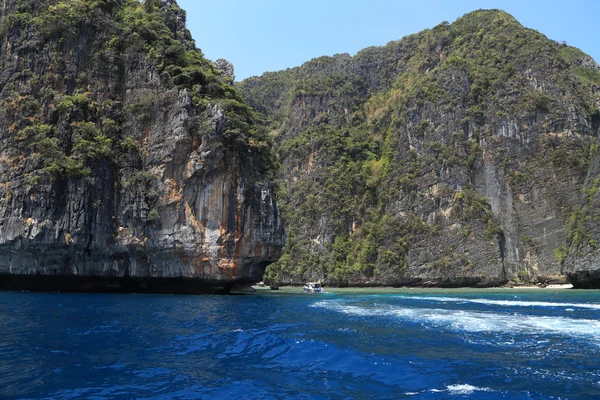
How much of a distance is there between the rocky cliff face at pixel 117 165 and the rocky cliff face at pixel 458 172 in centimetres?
4549

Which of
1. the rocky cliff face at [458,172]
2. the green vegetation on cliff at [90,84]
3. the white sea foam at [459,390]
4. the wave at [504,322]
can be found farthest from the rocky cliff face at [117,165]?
the rocky cliff face at [458,172]

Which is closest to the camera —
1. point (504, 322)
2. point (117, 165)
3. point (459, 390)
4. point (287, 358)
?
point (459, 390)

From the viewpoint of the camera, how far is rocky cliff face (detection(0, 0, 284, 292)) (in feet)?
116

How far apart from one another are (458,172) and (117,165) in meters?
65.4

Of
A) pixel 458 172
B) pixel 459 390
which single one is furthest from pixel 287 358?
pixel 458 172

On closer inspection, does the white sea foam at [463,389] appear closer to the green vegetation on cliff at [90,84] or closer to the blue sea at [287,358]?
the blue sea at [287,358]

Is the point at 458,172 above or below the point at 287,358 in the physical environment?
above

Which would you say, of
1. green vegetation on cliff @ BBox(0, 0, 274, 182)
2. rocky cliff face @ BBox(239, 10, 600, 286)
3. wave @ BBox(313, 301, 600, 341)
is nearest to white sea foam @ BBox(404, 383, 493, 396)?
wave @ BBox(313, 301, 600, 341)

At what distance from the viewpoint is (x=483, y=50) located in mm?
96375

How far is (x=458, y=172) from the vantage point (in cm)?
8531

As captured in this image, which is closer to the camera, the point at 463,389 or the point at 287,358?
the point at 463,389

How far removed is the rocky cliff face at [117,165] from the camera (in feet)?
116

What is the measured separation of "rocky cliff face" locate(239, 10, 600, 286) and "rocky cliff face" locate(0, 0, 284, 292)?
45492 millimetres

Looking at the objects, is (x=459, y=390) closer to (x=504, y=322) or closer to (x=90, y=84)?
(x=504, y=322)
